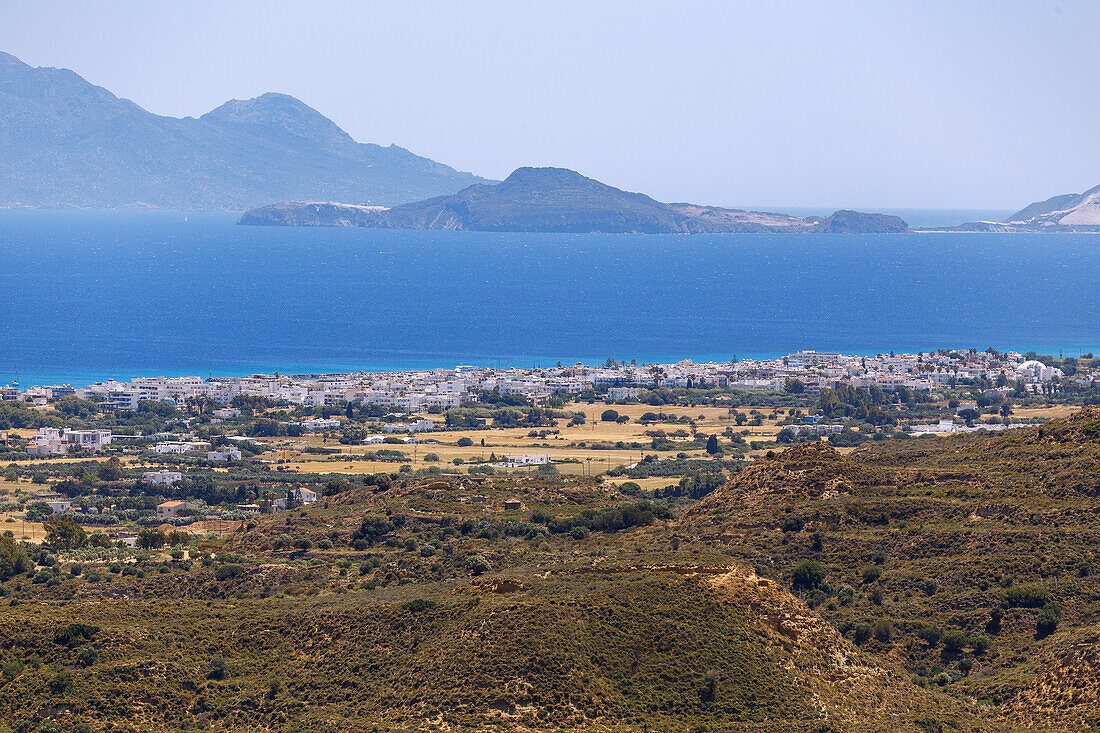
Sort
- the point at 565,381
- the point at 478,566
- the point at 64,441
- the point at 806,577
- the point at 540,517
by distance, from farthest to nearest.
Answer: the point at 565,381
the point at 64,441
the point at 540,517
the point at 478,566
the point at 806,577

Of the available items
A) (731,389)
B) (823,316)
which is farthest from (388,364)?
(823,316)

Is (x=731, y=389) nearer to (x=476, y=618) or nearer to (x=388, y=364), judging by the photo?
(x=388, y=364)

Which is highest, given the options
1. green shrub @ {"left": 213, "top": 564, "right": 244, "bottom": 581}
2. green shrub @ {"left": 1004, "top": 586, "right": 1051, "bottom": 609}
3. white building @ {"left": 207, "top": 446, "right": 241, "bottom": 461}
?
green shrub @ {"left": 1004, "top": 586, "right": 1051, "bottom": 609}

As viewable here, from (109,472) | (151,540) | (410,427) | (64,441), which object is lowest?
(410,427)

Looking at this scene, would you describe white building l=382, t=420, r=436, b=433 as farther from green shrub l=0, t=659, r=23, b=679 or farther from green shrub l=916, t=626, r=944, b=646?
green shrub l=0, t=659, r=23, b=679

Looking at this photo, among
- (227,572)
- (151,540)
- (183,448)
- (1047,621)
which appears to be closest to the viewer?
(1047,621)

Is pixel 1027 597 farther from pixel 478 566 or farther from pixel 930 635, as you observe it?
pixel 478 566

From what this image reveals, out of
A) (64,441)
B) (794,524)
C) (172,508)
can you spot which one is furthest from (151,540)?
(64,441)

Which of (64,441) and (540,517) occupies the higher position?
(540,517)

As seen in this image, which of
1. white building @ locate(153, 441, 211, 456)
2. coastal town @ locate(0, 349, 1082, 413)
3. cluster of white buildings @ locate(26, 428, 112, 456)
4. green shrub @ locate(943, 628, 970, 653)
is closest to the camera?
green shrub @ locate(943, 628, 970, 653)

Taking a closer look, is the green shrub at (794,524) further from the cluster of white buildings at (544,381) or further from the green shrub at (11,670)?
the cluster of white buildings at (544,381)

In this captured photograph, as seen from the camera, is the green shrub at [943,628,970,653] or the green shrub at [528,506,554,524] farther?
the green shrub at [528,506,554,524]

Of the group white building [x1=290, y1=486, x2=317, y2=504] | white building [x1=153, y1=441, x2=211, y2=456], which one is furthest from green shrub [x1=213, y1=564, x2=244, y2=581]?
white building [x1=153, y1=441, x2=211, y2=456]
